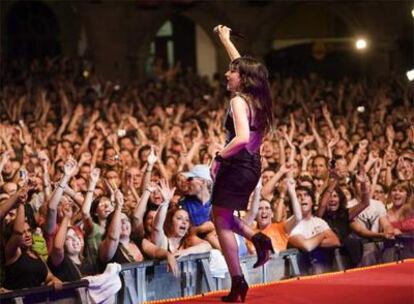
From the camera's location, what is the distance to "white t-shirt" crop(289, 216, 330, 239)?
385 inches

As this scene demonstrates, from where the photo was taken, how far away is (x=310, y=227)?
9867 mm

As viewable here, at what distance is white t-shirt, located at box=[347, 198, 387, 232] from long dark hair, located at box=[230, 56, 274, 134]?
3245mm

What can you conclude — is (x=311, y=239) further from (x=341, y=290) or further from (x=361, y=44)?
(x=361, y=44)

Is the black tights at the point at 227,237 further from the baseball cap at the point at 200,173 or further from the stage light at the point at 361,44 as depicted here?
the stage light at the point at 361,44

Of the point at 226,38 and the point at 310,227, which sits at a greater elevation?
the point at 226,38

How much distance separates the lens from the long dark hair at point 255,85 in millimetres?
7355

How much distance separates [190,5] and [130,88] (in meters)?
4.45

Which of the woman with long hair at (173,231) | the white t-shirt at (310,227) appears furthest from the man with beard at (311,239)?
the woman with long hair at (173,231)

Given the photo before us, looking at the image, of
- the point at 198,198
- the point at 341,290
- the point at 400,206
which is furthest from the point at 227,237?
the point at 400,206

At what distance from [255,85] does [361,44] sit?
62.1 feet

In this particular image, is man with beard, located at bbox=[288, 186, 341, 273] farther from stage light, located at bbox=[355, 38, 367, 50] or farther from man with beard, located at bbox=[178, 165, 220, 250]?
stage light, located at bbox=[355, 38, 367, 50]

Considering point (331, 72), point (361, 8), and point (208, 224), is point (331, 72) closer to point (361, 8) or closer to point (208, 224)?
point (361, 8)

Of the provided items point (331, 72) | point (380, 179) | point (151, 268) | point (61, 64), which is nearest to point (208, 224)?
point (151, 268)

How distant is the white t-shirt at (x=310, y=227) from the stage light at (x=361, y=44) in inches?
647
